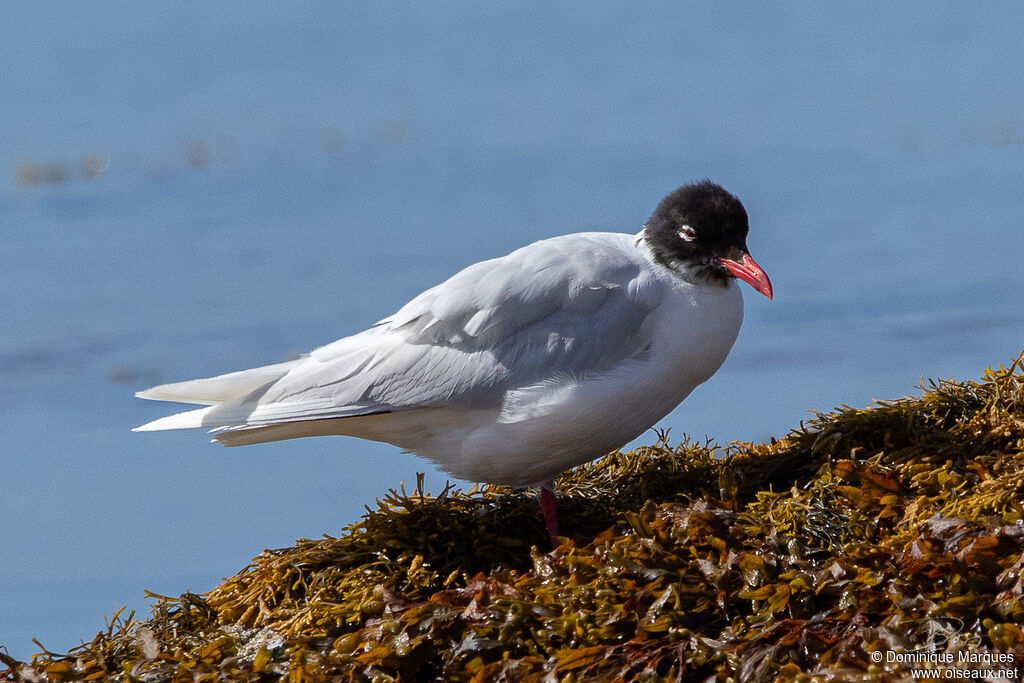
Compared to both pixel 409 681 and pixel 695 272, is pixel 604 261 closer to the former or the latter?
pixel 695 272

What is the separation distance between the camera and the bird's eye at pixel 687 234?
5.36m

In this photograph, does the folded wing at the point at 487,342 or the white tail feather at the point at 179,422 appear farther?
the white tail feather at the point at 179,422

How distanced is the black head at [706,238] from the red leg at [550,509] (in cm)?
124

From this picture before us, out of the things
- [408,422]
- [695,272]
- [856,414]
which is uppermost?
[695,272]

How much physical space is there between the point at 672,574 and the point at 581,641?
407 millimetres

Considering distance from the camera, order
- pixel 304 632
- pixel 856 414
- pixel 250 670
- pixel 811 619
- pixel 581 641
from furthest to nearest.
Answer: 1. pixel 856 414
2. pixel 304 632
3. pixel 250 670
4. pixel 581 641
5. pixel 811 619

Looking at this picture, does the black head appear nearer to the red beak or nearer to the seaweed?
the red beak

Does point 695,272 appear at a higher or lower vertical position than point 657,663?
higher

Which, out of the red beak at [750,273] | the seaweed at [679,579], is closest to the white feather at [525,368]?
the red beak at [750,273]

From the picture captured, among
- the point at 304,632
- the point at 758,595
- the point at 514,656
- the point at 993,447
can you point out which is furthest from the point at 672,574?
the point at 993,447

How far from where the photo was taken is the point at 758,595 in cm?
381

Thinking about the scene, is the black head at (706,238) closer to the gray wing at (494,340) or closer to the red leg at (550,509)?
the gray wing at (494,340)

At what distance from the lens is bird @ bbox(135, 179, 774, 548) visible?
5.09 metres

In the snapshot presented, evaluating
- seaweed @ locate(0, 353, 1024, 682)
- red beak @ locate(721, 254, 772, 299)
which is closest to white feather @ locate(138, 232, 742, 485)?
red beak @ locate(721, 254, 772, 299)
